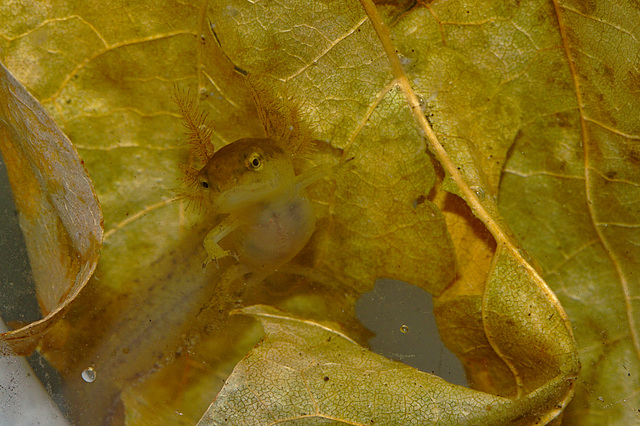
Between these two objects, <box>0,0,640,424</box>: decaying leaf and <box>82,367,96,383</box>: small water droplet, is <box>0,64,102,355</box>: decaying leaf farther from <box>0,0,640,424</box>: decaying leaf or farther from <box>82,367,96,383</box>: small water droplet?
<box>82,367,96,383</box>: small water droplet

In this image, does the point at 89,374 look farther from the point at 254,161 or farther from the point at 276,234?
the point at 254,161

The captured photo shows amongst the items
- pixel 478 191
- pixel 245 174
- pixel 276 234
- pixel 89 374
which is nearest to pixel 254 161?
pixel 245 174

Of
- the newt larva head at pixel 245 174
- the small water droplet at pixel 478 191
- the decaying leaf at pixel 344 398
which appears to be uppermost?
the newt larva head at pixel 245 174

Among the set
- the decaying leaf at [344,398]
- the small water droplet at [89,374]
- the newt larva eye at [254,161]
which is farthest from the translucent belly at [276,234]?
the small water droplet at [89,374]

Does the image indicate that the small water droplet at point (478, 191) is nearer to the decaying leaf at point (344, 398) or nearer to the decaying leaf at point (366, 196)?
the decaying leaf at point (366, 196)

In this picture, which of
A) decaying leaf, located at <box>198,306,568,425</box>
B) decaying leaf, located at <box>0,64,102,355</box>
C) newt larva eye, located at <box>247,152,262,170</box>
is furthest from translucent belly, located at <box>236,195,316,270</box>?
decaying leaf, located at <box>0,64,102,355</box>

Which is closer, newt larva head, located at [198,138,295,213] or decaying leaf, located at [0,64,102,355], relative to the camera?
→ decaying leaf, located at [0,64,102,355]
